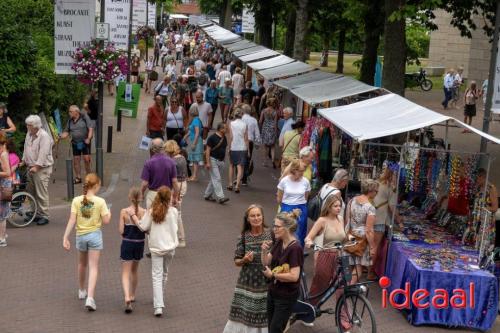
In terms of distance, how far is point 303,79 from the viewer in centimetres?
2025

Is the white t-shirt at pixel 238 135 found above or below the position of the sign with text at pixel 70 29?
below

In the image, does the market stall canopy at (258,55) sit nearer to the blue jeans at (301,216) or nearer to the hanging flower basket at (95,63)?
the hanging flower basket at (95,63)

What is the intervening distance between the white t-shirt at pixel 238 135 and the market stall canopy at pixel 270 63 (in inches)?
289

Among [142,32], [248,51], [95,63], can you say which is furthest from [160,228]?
[142,32]

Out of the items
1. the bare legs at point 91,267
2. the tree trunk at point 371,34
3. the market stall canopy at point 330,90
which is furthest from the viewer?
the tree trunk at point 371,34

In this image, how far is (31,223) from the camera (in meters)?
14.0

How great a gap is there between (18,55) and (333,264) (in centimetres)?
1013

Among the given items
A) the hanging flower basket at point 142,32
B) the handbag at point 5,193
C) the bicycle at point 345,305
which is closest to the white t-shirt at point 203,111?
the handbag at point 5,193

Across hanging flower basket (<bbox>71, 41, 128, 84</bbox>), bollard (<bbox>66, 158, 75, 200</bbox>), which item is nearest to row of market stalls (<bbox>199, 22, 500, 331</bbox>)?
hanging flower basket (<bbox>71, 41, 128, 84</bbox>)

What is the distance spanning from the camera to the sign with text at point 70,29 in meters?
17.1

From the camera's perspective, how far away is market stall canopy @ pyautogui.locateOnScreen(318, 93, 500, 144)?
11.2 metres

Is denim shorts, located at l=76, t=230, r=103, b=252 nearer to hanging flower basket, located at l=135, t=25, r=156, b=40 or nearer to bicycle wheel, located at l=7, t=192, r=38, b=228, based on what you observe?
bicycle wheel, located at l=7, t=192, r=38, b=228

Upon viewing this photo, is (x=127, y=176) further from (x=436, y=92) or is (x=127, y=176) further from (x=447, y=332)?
(x=436, y=92)

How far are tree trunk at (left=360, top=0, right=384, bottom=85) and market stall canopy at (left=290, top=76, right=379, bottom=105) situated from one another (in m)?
5.53
